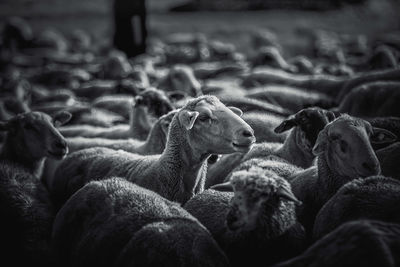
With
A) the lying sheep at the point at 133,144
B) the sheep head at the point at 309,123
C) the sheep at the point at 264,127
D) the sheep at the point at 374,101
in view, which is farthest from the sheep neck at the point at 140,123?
the sheep at the point at 374,101

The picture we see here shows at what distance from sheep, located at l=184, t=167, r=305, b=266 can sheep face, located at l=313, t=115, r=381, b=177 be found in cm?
64

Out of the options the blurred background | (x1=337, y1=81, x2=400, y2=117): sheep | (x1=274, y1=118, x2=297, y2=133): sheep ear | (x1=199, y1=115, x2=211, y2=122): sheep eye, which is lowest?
the blurred background

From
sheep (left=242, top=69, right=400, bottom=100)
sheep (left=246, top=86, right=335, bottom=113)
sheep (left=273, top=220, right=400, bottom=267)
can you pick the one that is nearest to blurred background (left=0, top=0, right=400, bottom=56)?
sheep (left=242, top=69, right=400, bottom=100)

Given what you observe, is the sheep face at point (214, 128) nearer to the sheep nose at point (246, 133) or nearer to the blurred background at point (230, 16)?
the sheep nose at point (246, 133)

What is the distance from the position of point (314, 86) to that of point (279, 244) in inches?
245

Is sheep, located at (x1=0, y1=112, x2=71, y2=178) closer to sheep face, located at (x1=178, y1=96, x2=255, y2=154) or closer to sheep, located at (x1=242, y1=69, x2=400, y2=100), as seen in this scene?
sheep face, located at (x1=178, y1=96, x2=255, y2=154)

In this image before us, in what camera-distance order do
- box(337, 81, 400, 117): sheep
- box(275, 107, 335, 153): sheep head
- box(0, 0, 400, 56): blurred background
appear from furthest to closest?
1. box(0, 0, 400, 56): blurred background
2. box(337, 81, 400, 117): sheep
3. box(275, 107, 335, 153): sheep head

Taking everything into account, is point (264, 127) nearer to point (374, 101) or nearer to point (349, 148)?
point (374, 101)

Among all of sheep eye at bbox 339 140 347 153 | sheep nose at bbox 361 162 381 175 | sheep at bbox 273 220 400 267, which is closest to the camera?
sheep at bbox 273 220 400 267

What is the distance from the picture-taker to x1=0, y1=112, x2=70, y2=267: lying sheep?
389 cm

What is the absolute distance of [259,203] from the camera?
121 inches

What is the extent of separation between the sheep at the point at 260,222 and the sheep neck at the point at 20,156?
7.78ft

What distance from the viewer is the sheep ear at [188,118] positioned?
3885 mm

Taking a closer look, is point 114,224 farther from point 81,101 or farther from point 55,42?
point 55,42
